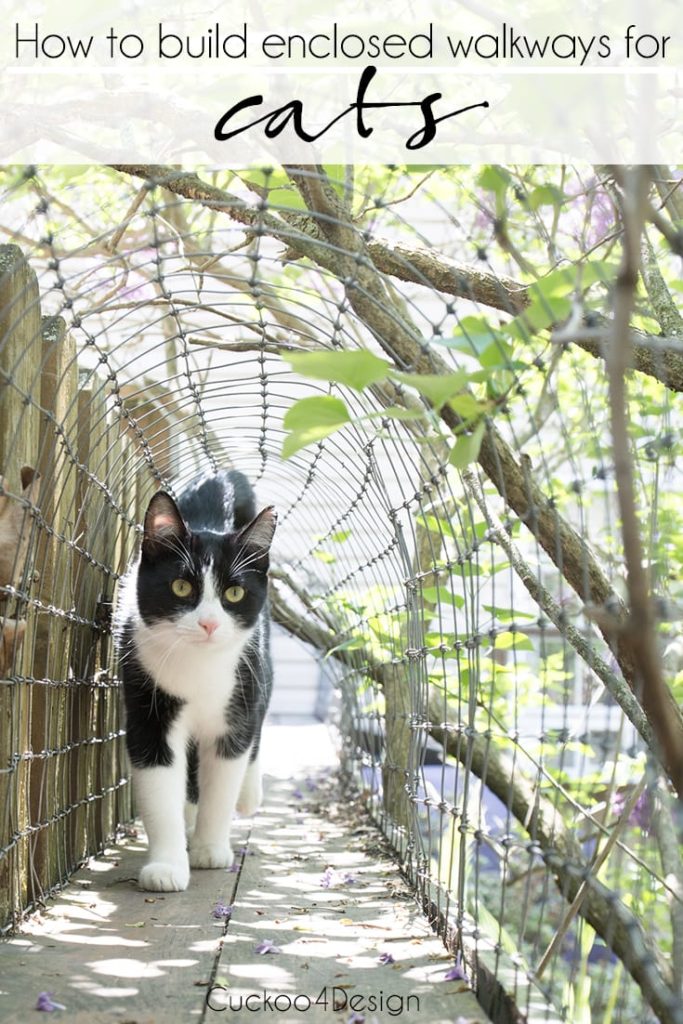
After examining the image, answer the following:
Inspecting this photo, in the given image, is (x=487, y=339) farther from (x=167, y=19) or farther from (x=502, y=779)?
(x=502, y=779)

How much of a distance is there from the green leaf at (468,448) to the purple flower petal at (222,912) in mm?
1196

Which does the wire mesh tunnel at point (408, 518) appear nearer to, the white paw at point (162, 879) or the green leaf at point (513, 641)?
the green leaf at point (513, 641)

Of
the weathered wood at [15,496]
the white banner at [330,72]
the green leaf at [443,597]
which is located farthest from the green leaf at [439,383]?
the green leaf at [443,597]

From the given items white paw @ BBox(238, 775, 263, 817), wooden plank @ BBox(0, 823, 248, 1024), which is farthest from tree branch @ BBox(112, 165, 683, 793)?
white paw @ BBox(238, 775, 263, 817)

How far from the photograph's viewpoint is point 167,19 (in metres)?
1.96

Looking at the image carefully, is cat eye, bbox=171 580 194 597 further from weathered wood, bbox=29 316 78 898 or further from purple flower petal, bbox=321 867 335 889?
purple flower petal, bbox=321 867 335 889

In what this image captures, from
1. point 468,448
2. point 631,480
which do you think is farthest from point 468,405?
point 631,480

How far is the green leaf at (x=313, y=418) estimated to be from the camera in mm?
931

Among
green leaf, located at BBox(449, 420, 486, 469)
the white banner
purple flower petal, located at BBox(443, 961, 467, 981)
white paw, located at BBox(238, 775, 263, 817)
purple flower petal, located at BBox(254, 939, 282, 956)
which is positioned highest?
the white banner

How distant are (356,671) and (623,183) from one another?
2.88 metres

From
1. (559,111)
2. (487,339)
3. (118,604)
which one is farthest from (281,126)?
(118,604)

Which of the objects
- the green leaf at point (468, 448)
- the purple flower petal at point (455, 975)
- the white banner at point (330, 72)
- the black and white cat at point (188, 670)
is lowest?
the purple flower petal at point (455, 975)

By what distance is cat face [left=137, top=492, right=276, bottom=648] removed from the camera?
7.59 ft

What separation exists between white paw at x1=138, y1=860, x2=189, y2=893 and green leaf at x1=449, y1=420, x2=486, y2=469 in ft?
4.62
